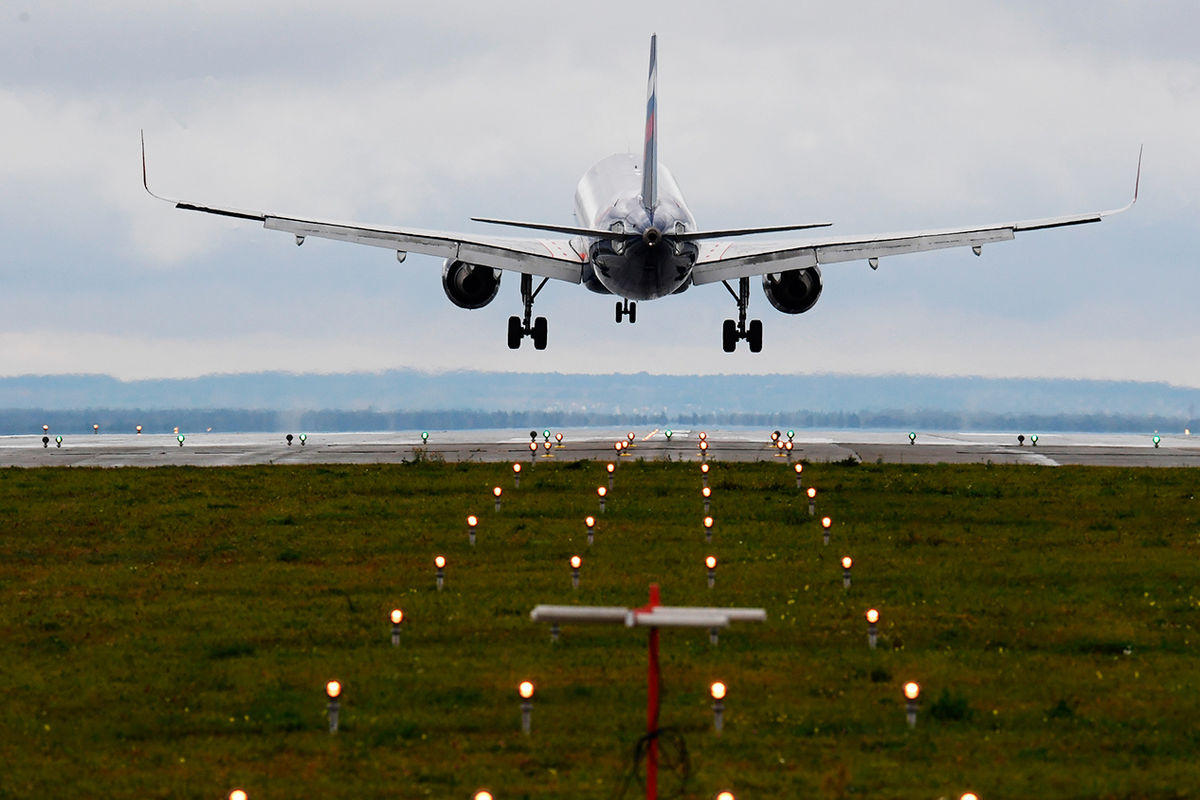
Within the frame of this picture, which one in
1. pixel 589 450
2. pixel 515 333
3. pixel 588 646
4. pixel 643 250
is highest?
pixel 643 250

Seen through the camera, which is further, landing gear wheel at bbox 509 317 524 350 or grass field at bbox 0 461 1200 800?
landing gear wheel at bbox 509 317 524 350

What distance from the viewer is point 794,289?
6378 centimetres

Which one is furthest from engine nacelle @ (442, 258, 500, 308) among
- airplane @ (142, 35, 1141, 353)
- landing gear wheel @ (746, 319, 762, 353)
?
landing gear wheel @ (746, 319, 762, 353)

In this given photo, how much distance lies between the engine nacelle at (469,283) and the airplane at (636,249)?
0.13 ft

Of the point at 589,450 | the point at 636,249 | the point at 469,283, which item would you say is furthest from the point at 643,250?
the point at 589,450

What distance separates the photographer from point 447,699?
2272 centimetres

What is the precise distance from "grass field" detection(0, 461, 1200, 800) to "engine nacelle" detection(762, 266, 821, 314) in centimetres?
1718

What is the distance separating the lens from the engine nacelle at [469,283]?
6181 cm

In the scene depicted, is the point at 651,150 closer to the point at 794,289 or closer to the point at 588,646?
the point at 794,289

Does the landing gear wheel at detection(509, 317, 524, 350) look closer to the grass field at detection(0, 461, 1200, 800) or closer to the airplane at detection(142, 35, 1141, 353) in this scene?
the airplane at detection(142, 35, 1141, 353)

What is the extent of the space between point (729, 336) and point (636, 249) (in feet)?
47.0

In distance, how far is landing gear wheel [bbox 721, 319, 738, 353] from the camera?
212 feet

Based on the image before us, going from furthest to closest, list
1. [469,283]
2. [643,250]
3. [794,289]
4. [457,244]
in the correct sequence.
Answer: [794,289] < [469,283] < [457,244] < [643,250]

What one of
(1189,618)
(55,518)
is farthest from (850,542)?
(55,518)
